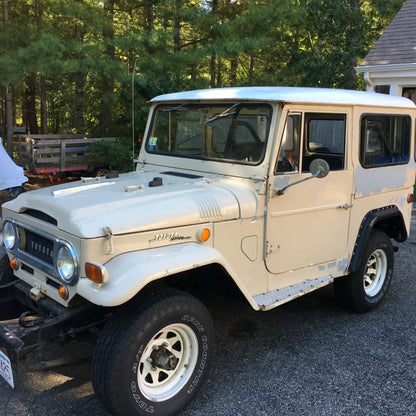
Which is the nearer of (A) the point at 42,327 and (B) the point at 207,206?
(A) the point at 42,327

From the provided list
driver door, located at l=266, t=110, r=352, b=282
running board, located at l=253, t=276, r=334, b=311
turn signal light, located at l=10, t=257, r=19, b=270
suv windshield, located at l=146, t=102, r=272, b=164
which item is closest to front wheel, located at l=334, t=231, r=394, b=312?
driver door, located at l=266, t=110, r=352, b=282

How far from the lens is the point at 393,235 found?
478 cm

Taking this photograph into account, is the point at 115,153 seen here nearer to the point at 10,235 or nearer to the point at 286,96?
the point at 10,235

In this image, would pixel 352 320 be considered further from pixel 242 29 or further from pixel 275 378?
pixel 242 29

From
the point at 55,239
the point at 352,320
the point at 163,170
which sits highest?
the point at 163,170

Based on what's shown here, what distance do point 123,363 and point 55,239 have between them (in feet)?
2.85

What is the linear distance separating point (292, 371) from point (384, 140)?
7.67 feet

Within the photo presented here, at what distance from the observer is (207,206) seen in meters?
3.04

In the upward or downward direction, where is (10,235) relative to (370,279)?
upward

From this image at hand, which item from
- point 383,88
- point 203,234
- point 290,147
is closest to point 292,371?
point 203,234

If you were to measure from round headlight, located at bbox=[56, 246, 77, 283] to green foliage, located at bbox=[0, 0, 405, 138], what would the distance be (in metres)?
5.94

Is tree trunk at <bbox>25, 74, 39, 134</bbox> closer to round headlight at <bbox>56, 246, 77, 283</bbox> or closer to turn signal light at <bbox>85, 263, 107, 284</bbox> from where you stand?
round headlight at <bbox>56, 246, 77, 283</bbox>

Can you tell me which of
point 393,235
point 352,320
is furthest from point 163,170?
point 393,235

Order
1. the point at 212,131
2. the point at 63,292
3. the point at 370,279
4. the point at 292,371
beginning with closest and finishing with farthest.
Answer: the point at 63,292, the point at 292,371, the point at 212,131, the point at 370,279
